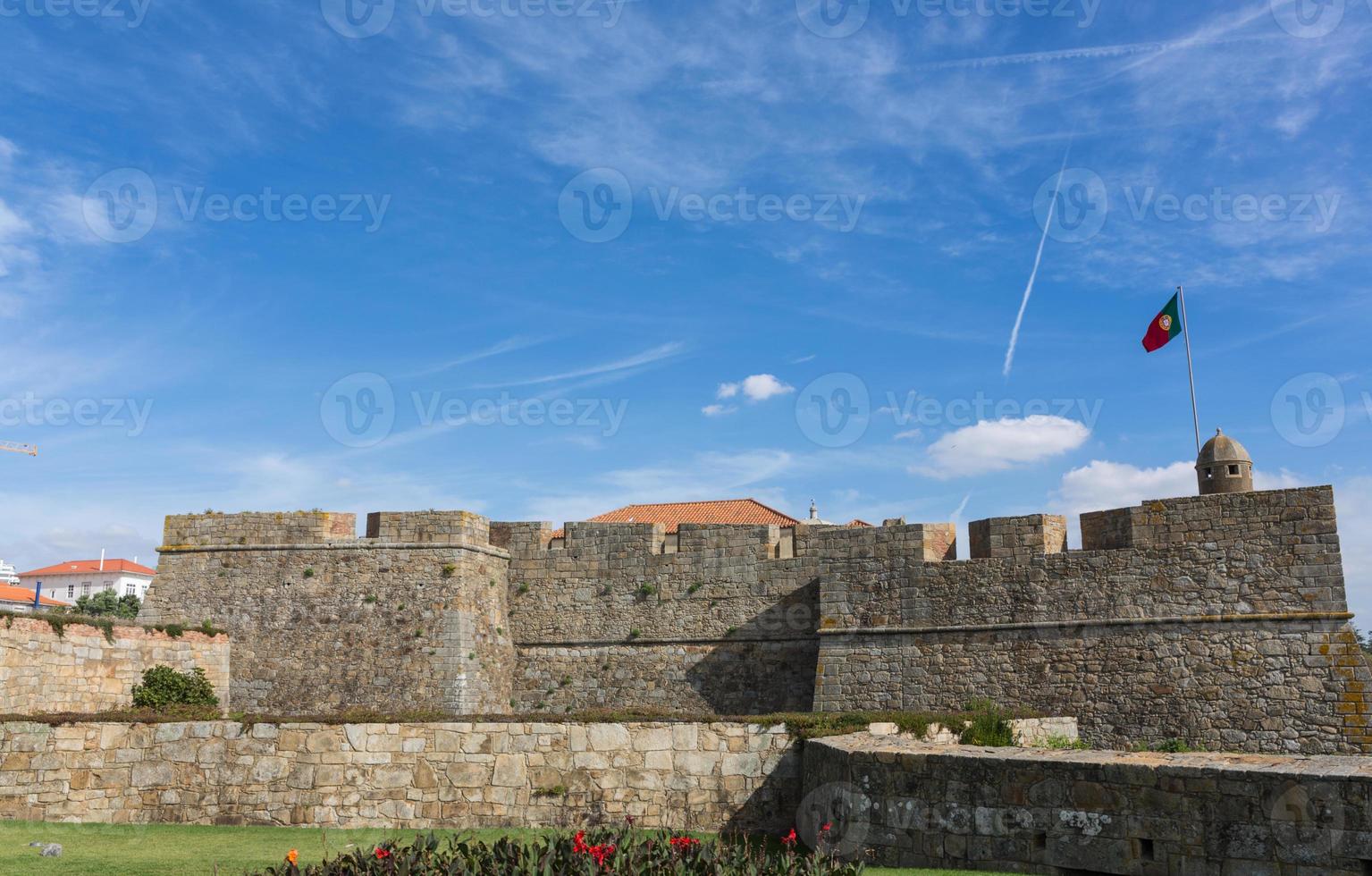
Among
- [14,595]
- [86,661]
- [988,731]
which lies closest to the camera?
[988,731]

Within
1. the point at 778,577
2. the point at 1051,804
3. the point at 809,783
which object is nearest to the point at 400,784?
the point at 809,783

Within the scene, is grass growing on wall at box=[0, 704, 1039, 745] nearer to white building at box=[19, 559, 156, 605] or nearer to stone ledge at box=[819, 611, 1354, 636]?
stone ledge at box=[819, 611, 1354, 636]

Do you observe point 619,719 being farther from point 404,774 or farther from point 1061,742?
point 1061,742

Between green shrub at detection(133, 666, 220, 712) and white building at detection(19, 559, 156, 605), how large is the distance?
301 feet

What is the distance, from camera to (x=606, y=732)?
1138 cm

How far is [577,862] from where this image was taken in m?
6.48

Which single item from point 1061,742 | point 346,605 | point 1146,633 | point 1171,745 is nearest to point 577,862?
point 1061,742

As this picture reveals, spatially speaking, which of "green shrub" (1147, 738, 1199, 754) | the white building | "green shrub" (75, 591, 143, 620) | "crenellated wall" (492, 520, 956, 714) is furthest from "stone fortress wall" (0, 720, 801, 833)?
the white building

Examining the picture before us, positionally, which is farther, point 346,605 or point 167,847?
point 346,605

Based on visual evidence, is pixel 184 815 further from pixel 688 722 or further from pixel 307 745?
pixel 688 722

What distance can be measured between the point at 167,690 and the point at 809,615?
456 inches

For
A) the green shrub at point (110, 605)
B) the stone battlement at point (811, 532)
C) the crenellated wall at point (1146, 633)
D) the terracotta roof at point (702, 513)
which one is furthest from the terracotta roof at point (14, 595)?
the crenellated wall at point (1146, 633)

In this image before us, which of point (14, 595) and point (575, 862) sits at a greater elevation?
point (14, 595)

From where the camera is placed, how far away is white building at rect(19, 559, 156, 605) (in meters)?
100
